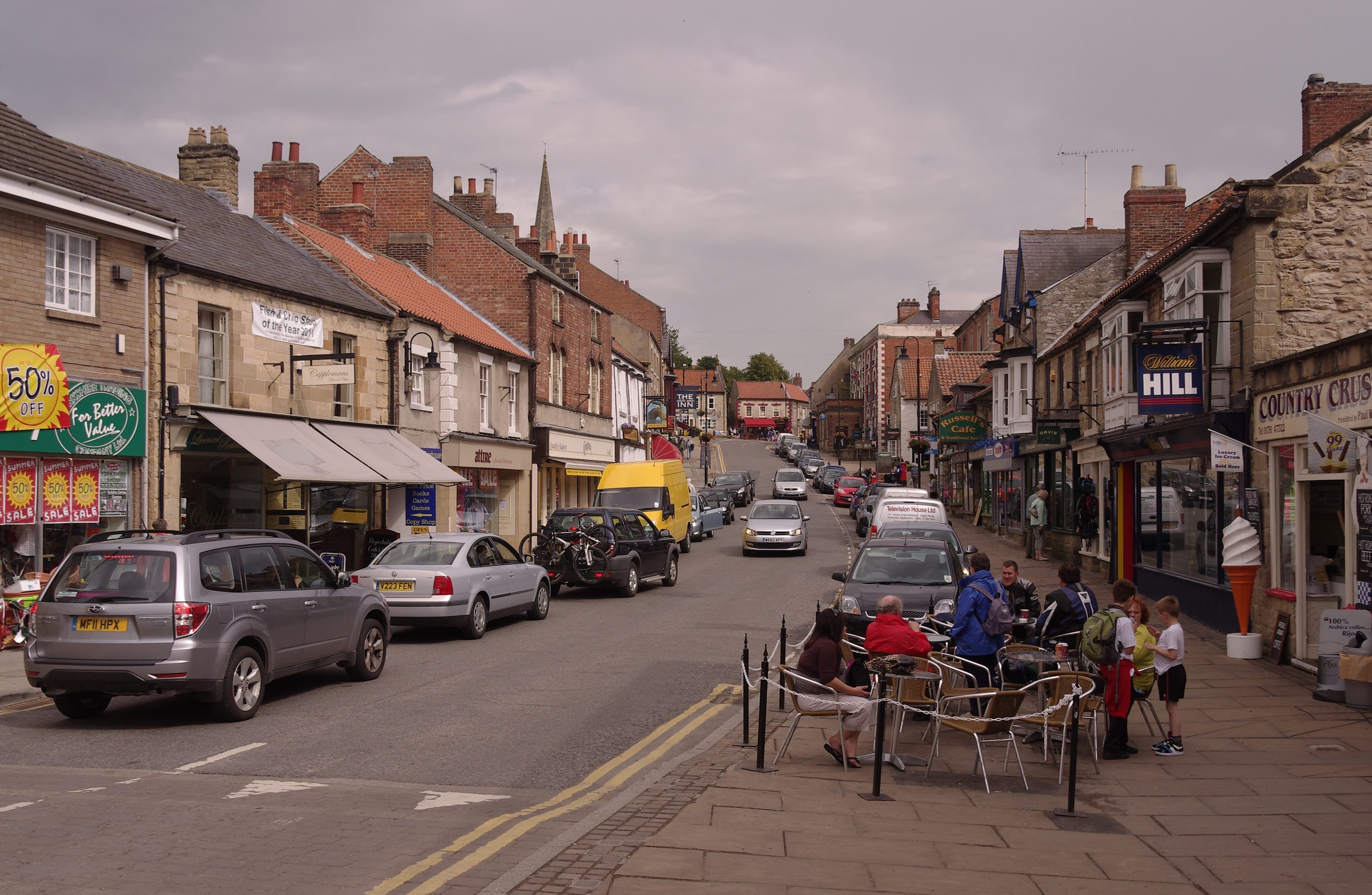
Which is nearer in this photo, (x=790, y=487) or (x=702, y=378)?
(x=790, y=487)

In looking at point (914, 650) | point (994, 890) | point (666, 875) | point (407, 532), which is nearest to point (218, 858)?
point (666, 875)

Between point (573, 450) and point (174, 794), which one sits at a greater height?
point (573, 450)

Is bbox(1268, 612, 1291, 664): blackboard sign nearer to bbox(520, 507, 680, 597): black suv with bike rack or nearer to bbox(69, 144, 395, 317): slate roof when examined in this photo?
bbox(520, 507, 680, 597): black suv with bike rack

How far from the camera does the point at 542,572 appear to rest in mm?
17969

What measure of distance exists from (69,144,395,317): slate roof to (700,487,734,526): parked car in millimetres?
17907

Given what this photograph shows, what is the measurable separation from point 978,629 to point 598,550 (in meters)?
11.6

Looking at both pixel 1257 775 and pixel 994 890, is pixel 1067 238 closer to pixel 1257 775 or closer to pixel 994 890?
pixel 1257 775

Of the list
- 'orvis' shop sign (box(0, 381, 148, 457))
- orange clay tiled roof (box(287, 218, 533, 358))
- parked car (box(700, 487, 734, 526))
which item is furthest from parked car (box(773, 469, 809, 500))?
'orvis' shop sign (box(0, 381, 148, 457))

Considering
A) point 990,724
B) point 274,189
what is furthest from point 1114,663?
point 274,189

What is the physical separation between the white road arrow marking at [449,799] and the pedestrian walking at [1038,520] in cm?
2193

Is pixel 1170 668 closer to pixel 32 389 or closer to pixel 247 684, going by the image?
pixel 247 684

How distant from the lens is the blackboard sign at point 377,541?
22094mm

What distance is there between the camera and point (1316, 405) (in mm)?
12375

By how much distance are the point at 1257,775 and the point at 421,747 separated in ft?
22.2
